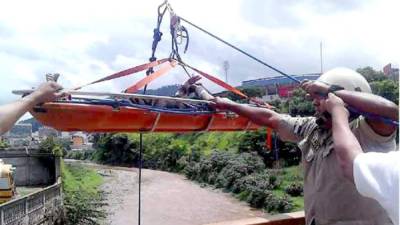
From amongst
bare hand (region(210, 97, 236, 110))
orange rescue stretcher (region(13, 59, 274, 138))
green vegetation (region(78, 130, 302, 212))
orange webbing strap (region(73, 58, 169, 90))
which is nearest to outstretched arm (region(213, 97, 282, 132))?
bare hand (region(210, 97, 236, 110))

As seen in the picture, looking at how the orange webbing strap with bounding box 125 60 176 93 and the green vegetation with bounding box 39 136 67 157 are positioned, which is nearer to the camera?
the orange webbing strap with bounding box 125 60 176 93

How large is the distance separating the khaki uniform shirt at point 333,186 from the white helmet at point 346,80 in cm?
12

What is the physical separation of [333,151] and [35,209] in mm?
13004

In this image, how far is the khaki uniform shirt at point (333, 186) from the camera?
54.4 inches

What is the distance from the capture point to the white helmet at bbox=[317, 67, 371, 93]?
149 centimetres

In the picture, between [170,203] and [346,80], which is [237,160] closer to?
[170,203]

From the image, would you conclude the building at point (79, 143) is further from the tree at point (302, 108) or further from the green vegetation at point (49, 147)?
the tree at point (302, 108)

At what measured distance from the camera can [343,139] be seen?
3.51 ft

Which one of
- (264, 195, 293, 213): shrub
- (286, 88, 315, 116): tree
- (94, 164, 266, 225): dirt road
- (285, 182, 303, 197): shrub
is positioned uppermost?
(286, 88, 315, 116): tree

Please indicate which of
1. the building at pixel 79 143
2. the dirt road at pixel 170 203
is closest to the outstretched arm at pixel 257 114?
the dirt road at pixel 170 203

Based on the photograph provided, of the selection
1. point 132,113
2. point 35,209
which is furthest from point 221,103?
point 35,209

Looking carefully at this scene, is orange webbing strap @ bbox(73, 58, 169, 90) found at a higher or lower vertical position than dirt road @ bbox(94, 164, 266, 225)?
higher

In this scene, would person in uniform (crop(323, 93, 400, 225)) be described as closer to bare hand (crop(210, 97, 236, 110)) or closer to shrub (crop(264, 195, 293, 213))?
bare hand (crop(210, 97, 236, 110))

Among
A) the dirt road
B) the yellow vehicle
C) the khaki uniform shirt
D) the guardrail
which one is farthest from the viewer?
the dirt road
